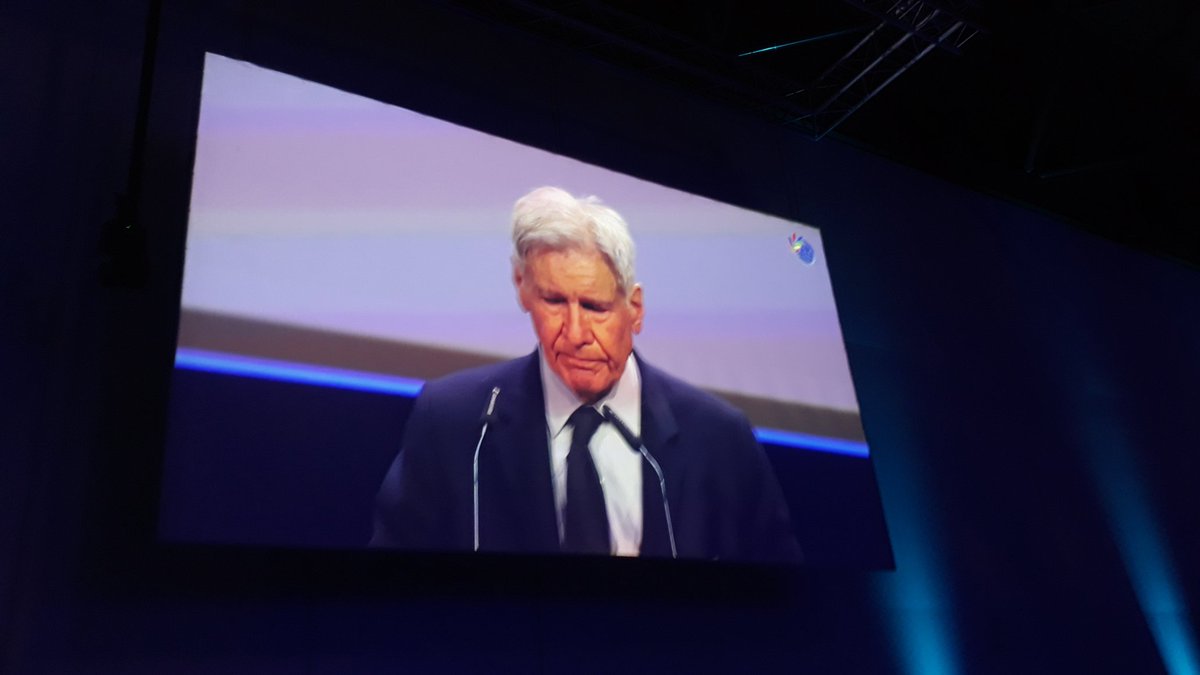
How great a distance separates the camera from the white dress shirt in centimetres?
329

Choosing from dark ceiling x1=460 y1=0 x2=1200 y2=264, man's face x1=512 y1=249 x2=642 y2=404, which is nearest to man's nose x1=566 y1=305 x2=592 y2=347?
man's face x1=512 y1=249 x2=642 y2=404

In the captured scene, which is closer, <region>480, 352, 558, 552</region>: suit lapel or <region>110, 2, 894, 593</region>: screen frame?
<region>110, 2, 894, 593</region>: screen frame

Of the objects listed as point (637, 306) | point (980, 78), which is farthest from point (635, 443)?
point (980, 78)

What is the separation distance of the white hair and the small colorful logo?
3.13 ft

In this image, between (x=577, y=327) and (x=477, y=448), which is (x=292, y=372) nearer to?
(x=477, y=448)

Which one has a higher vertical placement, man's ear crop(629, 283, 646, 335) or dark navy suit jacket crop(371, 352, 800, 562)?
man's ear crop(629, 283, 646, 335)

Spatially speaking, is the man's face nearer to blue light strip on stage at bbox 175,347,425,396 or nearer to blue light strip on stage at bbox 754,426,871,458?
blue light strip on stage at bbox 175,347,425,396

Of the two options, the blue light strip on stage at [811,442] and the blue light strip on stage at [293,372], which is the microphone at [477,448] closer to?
the blue light strip on stage at [293,372]

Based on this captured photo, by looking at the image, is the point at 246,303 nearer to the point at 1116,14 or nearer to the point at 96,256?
the point at 96,256

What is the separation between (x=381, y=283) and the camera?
3.31 meters

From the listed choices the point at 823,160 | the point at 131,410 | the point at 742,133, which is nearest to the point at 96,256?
the point at 131,410

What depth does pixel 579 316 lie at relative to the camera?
3566mm

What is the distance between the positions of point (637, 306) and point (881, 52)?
2.20 metres

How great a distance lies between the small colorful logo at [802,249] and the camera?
441cm
